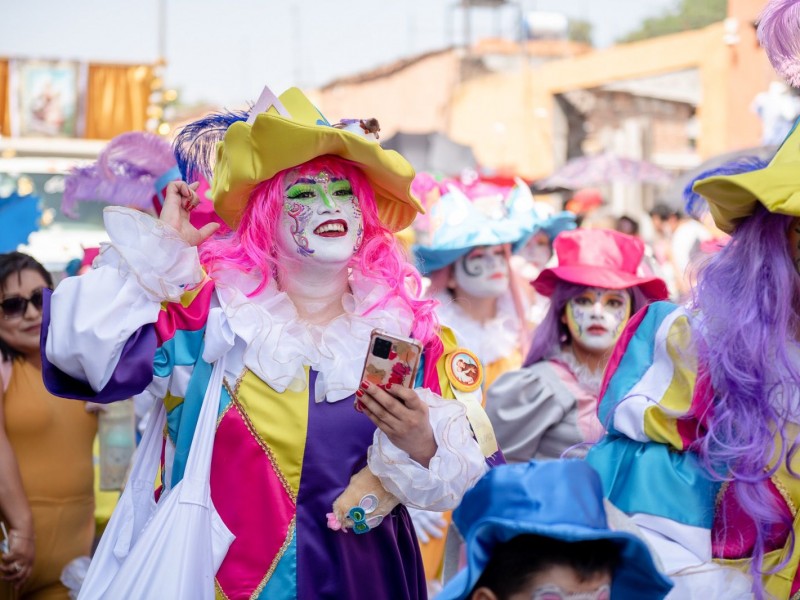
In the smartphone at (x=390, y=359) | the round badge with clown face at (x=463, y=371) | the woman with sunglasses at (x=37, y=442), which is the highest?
the smartphone at (x=390, y=359)

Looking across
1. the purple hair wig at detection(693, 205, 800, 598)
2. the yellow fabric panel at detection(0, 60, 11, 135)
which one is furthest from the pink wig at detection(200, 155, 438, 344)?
the yellow fabric panel at detection(0, 60, 11, 135)

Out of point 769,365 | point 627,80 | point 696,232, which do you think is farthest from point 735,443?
point 627,80

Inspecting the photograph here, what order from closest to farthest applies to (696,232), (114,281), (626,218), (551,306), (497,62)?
(114,281) → (551,306) → (696,232) → (626,218) → (497,62)

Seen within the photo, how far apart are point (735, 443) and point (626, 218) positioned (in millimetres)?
8784

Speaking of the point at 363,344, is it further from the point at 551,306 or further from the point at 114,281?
the point at 551,306

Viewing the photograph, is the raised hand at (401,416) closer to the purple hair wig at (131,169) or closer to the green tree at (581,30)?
→ the purple hair wig at (131,169)

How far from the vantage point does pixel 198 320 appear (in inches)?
107

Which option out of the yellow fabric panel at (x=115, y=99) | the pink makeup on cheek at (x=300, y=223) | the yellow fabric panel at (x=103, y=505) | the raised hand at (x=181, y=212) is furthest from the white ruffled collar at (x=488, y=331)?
the yellow fabric panel at (x=115, y=99)

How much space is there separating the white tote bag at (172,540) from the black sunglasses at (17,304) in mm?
1370

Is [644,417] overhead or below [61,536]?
overhead

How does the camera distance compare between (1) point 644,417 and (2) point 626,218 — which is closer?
(1) point 644,417

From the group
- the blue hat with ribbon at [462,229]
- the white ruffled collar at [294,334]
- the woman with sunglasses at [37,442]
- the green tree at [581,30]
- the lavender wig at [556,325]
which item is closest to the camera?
the white ruffled collar at [294,334]

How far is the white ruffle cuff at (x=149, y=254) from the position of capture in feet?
8.48

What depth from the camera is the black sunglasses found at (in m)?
3.91
